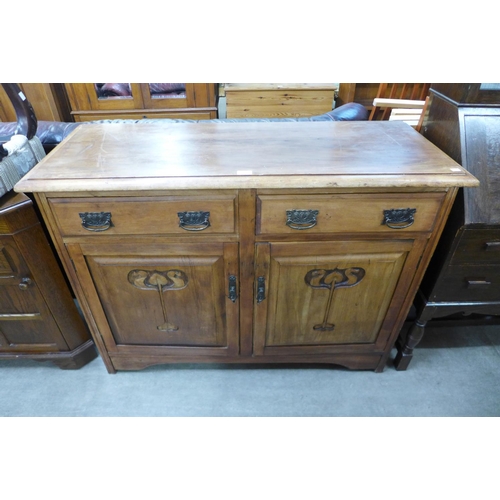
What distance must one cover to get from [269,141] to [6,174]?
2.63 feet

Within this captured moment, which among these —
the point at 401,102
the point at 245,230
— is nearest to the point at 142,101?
the point at 401,102

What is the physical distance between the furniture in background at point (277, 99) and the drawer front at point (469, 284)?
243 cm

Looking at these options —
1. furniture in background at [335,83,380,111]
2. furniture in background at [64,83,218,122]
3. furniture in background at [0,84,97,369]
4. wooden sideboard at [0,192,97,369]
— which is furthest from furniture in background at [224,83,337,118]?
wooden sideboard at [0,192,97,369]

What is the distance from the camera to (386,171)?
86 centimetres

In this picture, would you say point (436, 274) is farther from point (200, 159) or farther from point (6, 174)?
point (6, 174)

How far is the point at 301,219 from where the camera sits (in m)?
0.90

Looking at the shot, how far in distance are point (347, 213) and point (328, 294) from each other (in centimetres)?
32

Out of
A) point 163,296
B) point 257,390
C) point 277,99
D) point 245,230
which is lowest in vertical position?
point 257,390

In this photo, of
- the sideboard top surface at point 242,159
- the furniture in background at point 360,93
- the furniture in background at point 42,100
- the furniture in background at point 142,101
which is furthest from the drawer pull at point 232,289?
the furniture in background at point 360,93

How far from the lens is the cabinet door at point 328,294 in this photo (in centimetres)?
99

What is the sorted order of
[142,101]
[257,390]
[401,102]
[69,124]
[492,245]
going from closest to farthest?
[492,245], [257,390], [69,124], [401,102], [142,101]

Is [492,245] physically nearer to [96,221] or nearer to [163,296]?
[163,296]

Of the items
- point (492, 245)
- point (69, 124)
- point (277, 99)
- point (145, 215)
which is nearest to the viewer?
point (145, 215)

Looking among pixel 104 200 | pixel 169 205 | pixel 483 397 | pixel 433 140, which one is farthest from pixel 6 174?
pixel 483 397
